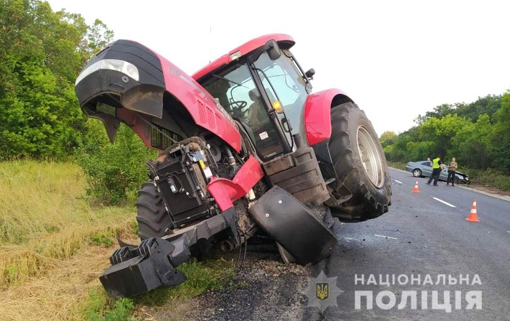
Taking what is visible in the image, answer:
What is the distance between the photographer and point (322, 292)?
3.93 m

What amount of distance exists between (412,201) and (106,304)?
1001 cm

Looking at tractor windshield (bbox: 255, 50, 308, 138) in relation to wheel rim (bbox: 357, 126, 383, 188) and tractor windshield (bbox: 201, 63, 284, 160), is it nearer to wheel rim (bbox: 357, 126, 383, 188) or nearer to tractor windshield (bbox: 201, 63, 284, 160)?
tractor windshield (bbox: 201, 63, 284, 160)

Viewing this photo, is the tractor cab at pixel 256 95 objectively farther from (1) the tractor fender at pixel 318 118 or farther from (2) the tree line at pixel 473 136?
(2) the tree line at pixel 473 136

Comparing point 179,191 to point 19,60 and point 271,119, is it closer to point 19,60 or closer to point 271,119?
point 271,119

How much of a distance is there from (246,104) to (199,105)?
931 millimetres

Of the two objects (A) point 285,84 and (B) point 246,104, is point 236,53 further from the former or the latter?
(A) point 285,84

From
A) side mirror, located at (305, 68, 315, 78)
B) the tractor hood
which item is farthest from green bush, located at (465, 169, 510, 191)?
the tractor hood

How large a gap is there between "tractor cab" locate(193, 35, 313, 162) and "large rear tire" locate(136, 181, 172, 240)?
1.19m

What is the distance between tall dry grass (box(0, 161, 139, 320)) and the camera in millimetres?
3521

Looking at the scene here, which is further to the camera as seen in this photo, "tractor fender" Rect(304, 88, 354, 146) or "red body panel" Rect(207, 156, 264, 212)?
"tractor fender" Rect(304, 88, 354, 146)

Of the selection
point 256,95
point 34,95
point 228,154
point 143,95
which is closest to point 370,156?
point 256,95

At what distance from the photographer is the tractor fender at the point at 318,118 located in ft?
15.8

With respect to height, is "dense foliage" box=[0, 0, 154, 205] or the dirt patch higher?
"dense foliage" box=[0, 0, 154, 205]

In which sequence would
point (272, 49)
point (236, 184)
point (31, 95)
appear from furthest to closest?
point (31, 95) < point (272, 49) < point (236, 184)
